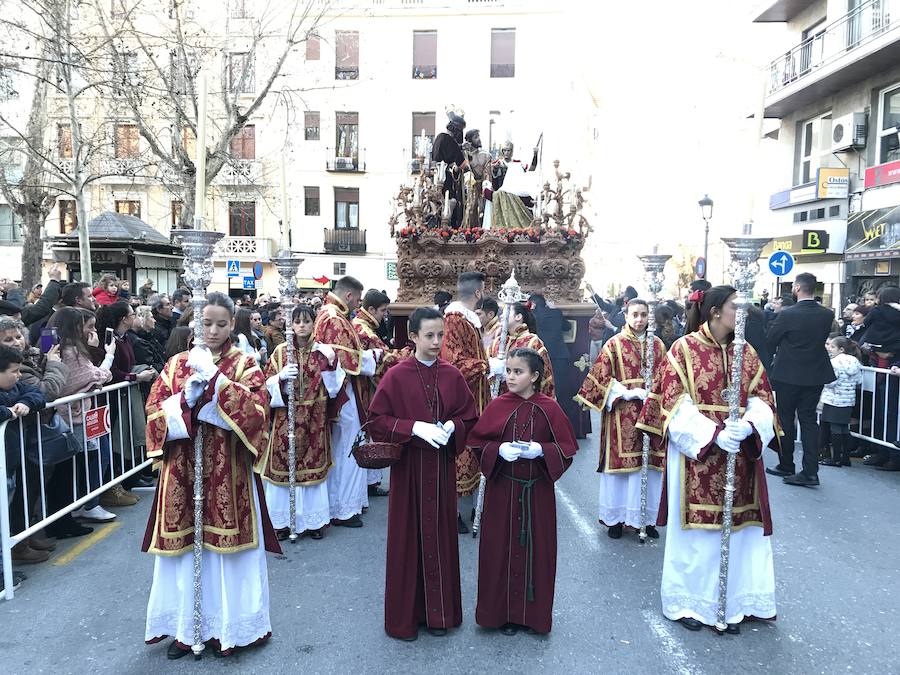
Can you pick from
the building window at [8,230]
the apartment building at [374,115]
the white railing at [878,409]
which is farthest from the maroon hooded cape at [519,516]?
the building window at [8,230]

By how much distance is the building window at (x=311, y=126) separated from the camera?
3073 cm

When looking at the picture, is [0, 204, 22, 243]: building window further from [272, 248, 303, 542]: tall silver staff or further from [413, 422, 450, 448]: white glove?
[413, 422, 450, 448]: white glove

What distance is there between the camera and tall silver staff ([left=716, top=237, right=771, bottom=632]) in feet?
13.4

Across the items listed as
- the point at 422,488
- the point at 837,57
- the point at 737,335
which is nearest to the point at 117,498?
the point at 422,488

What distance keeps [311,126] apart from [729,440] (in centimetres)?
2946

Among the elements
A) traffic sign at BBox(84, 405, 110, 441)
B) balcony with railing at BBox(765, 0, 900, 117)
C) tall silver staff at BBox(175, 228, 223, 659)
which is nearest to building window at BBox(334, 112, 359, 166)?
balcony with railing at BBox(765, 0, 900, 117)

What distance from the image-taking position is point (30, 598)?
4.71 metres

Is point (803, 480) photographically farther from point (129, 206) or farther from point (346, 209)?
point (129, 206)

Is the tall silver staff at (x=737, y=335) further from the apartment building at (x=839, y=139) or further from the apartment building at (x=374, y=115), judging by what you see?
the apartment building at (x=374, y=115)

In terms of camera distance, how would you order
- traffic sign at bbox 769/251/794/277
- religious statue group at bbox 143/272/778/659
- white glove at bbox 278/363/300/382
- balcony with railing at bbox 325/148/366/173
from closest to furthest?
religious statue group at bbox 143/272/778/659 → white glove at bbox 278/363/300/382 → traffic sign at bbox 769/251/794/277 → balcony with railing at bbox 325/148/366/173

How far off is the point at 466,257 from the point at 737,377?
6602mm

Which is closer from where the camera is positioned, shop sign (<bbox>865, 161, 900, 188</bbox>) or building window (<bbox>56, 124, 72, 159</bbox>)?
shop sign (<bbox>865, 161, 900, 188</bbox>)

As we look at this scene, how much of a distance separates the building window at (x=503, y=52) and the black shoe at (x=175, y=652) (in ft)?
96.3

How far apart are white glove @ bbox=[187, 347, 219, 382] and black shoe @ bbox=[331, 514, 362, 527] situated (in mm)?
3002
